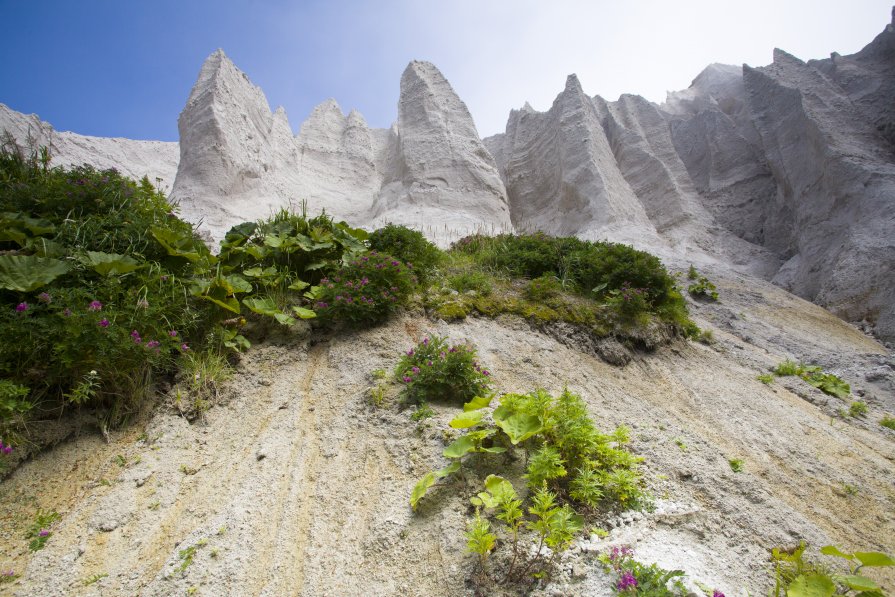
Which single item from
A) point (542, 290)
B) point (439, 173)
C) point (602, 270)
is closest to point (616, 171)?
point (439, 173)

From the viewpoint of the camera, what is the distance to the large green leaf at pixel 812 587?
1.91 metres

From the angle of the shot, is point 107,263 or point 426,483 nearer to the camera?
point 426,483

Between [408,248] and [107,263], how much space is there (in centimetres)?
370

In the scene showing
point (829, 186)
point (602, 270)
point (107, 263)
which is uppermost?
point (829, 186)

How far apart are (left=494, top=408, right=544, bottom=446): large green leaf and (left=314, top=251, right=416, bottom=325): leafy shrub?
2553 millimetres

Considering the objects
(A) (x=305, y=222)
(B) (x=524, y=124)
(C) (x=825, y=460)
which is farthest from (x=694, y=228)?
(A) (x=305, y=222)

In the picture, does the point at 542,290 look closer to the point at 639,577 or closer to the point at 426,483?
the point at 426,483

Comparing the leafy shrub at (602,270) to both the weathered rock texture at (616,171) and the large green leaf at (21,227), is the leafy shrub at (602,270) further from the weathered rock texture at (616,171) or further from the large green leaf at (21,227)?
the large green leaf at (21,227)

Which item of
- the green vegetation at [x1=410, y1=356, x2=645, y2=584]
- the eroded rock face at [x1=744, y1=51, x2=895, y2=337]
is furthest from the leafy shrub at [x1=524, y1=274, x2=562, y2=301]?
the eroded rock face at [x1=744, y1=51, x2=895, y2=337]

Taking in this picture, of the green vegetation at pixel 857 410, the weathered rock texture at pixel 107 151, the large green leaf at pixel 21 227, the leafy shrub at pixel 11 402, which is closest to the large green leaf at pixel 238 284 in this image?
the large green leaf at pixel 21 227

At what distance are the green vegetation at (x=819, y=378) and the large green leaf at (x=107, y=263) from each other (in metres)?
8.66

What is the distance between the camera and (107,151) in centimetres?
2056

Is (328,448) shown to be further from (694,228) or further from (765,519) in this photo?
(694,228)

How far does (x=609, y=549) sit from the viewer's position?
2.25 metres
